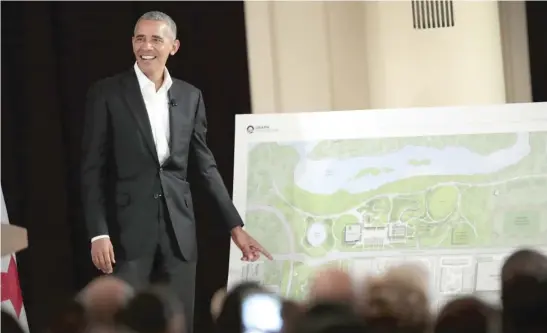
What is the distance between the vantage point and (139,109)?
236 cm

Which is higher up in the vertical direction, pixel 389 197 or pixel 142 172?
pixel 142 172

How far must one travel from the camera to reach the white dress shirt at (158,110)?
2375mm

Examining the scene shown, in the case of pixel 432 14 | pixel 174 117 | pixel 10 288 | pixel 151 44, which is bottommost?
pixel 10 288

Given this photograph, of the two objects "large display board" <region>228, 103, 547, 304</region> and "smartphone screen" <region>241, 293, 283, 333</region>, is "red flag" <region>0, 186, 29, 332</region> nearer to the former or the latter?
"large display board" <region>228, 103, 547, 304</region>

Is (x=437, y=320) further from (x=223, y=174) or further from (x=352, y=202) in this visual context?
(x=223, y=174)

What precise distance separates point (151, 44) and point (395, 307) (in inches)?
55.6

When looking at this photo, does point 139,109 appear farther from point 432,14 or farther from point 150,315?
point 150,315

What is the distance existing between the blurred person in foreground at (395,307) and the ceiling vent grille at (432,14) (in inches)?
62.4

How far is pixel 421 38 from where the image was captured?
110 inches

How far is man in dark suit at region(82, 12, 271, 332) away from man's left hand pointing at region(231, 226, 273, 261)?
14 cm

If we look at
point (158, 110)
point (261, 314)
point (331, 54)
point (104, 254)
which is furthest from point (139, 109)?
→ point (261, 314)

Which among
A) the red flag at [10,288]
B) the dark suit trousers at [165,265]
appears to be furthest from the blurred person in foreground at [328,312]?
the red flag at [10,288]

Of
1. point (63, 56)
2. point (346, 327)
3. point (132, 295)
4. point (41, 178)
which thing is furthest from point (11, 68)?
point (346, 327)

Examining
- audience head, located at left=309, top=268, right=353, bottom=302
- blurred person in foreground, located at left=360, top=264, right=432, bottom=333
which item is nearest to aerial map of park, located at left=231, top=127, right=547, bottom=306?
audience head, located at left=309, top=268, right=353, bottom=302
